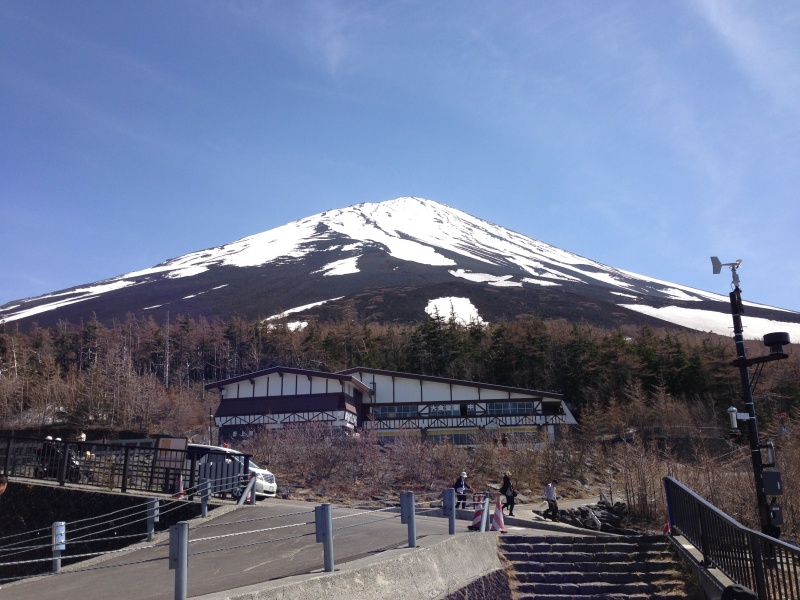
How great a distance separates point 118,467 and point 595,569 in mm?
11326

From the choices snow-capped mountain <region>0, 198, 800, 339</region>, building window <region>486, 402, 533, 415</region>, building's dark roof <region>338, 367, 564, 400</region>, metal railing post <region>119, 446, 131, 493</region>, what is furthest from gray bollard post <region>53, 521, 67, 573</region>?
snow-capped mountain <region>0, 198, 800, 339</region>

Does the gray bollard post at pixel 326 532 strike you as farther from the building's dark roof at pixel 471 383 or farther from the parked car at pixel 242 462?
the building's dark roof at pixel 471 383

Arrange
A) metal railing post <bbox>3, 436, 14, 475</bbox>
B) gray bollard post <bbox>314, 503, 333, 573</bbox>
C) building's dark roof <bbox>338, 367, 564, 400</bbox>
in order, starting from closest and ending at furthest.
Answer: gray bollard post <bbox>314, 503, 333, 573</bbox> < metal railing post <bbox>3, 436, 14, 475</bbox> < building's dark roof <bbox>338, 367, 564, 400</bbox>

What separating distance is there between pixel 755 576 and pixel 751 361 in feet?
21.4

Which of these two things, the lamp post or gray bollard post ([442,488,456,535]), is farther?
the lamp post

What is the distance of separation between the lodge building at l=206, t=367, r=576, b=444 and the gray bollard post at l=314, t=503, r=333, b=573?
3234cm

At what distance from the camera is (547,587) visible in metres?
9.83

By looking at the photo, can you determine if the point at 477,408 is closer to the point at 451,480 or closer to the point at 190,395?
the point at 451,480

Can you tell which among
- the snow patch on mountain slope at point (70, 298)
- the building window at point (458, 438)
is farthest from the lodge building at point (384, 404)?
the snow patch on mountain slope at point (70, 298)

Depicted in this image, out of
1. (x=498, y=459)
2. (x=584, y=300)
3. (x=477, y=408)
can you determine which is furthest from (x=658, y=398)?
(x=584, y=300)

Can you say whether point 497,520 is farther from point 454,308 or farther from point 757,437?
point 454,308

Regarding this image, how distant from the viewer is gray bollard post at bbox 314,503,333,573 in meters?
7.43

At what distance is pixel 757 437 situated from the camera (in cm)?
1279

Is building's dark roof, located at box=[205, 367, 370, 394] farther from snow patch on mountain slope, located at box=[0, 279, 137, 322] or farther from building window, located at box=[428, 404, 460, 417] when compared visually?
snow patch on mountain slope, located at box=[0, 279, 137, 322]
